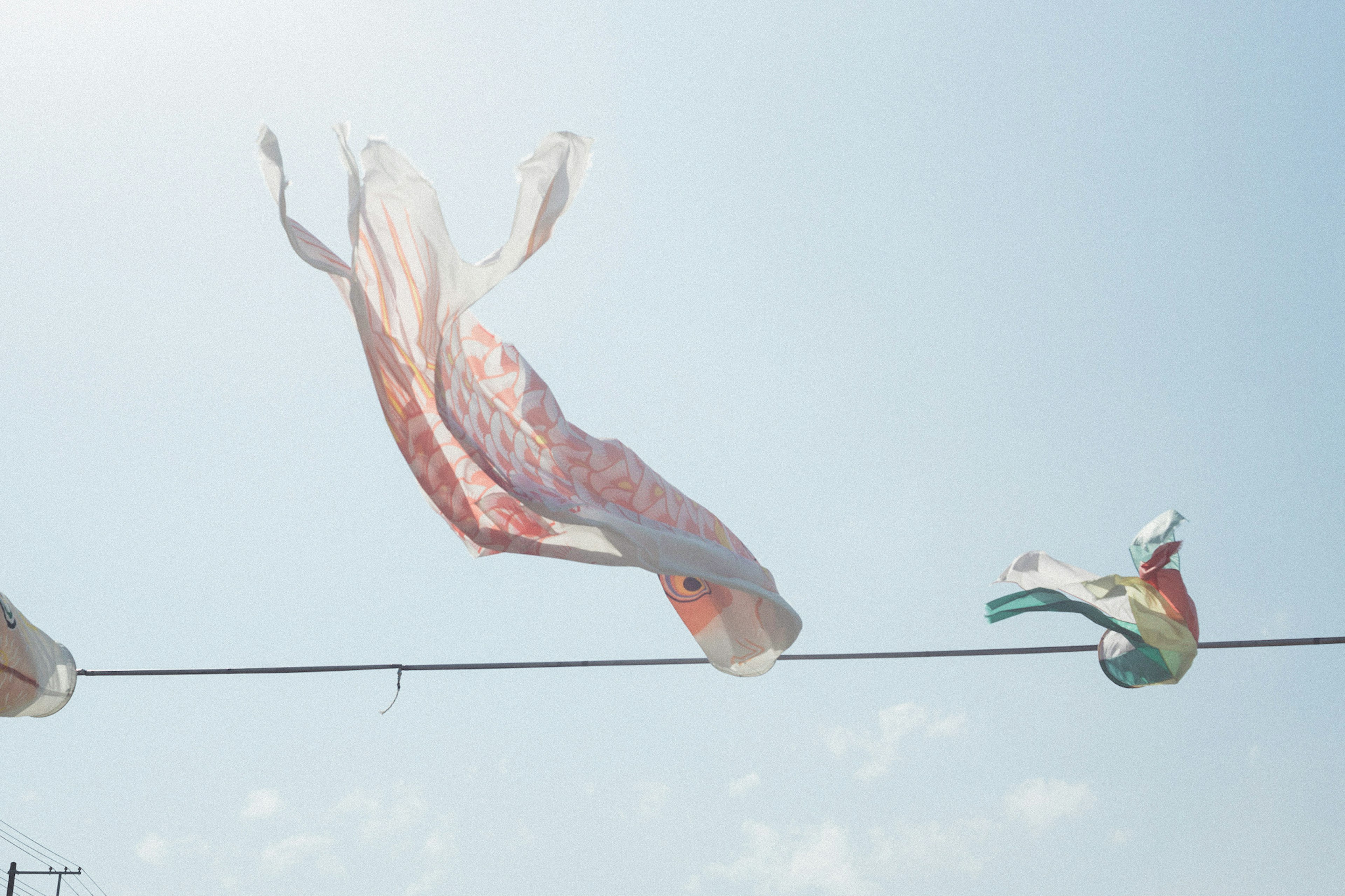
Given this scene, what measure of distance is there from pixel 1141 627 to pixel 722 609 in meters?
2.35

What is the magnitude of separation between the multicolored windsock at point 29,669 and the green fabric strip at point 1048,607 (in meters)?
5.87

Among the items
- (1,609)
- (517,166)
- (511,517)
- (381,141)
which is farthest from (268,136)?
(1,609)

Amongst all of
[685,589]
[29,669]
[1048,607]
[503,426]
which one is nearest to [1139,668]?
[1048,607]

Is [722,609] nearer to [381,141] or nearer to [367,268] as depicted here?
[367,268]

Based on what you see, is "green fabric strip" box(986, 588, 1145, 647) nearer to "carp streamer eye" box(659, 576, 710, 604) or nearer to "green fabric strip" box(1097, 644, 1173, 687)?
"green fabric strip" box(1097, 644, 1173, 687)

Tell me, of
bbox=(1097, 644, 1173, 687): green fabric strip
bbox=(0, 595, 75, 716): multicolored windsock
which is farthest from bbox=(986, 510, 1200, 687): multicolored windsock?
bbox=(0, 595, 75, 716): multicolored windsock

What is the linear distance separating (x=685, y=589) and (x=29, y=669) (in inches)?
169

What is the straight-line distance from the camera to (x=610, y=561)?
5402 mm

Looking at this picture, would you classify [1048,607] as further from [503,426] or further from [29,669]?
[29,669]

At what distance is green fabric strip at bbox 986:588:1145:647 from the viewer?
6.24 meters

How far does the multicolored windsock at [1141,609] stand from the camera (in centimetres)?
616

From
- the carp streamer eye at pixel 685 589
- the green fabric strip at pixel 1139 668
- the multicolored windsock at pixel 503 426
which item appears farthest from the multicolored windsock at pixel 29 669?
the green fabric strip at pixel 1139 668

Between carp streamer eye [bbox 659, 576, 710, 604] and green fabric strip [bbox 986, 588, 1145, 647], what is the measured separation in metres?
1.69

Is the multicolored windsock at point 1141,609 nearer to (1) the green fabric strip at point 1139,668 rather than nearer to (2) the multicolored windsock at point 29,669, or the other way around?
(1) the green fabric strip at point 1139,668
